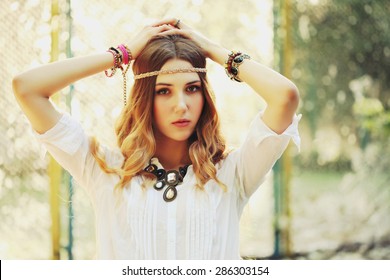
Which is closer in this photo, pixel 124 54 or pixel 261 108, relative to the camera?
pixel 124 54

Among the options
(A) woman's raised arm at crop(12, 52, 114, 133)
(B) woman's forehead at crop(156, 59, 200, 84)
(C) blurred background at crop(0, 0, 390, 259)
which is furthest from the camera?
(C) blurred background at crop(0, 0, 390, 259)

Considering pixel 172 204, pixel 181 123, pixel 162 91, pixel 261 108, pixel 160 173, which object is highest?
pixel 261 108

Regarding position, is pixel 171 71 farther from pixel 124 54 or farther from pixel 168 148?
pixel 168 148

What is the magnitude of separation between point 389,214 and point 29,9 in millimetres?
2581

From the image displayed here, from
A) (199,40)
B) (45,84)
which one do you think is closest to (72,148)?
(45,84)

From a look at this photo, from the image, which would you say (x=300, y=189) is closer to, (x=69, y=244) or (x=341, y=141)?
(x=341, y=141)

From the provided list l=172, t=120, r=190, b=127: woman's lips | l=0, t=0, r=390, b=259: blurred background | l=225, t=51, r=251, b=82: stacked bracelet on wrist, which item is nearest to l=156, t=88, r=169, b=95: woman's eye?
l=172, t=120, r=190, b=127: woman's lips

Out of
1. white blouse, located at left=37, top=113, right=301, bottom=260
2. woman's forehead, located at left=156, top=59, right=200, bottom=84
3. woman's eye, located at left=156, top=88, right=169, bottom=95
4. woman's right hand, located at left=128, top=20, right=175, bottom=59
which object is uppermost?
woman's right hand, located at left=128, top=20, right=175, bottom=59

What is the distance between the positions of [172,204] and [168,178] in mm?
99

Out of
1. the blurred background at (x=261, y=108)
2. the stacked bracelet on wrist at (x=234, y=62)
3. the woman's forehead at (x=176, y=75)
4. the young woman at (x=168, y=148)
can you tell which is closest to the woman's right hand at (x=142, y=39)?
the young woman at (x=168, y=148)

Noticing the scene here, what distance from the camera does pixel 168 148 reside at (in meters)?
1.98

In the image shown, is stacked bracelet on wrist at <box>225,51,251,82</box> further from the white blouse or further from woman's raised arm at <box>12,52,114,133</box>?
woman's raised arm at <box>12,52,114,133</box>

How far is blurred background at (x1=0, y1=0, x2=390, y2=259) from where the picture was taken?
124 inches

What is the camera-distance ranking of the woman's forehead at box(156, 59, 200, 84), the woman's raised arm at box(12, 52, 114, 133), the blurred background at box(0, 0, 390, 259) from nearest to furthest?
1. the woman's raised arm at box(12, 52, 114, 133)
2. the woman's forehead at box(156, 59, 200, 84)
3. the blurred background at box(0, 0, 390, 259)
